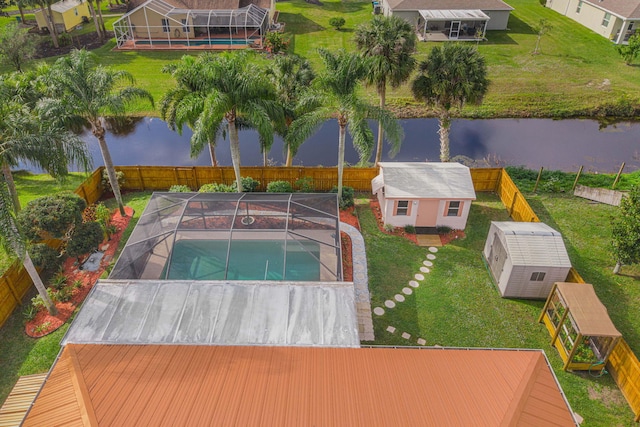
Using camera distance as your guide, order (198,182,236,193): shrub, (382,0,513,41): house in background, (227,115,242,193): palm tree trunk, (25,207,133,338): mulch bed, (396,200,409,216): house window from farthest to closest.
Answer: (382,0,513,41): house in background
(198,182,236,193): shrub
(396,200,409,216): house window
(227,115,242,193): palm tree trunk
(25,207,133,338): mulch bed

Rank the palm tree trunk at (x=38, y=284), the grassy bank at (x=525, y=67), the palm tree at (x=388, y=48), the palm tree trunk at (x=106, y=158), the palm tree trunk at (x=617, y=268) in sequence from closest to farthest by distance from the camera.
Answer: the palm tree trunk at (x=38, y=284)
the palm tree trunk at (x=617, y=268)
the palm tree trunk at (x=106, y=158)
the palm tree at (x=388, y=48)
the grassy bank at (x=525, y=67)

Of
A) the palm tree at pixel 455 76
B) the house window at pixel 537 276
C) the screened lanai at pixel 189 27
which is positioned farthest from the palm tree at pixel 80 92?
the screened lanai at pixel 189 27

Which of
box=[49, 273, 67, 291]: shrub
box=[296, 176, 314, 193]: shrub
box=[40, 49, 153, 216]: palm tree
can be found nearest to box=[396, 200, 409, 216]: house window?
box=[296, 176, 314, 193]: shrub

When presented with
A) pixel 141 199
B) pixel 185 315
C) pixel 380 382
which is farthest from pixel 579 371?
pixel 141 199

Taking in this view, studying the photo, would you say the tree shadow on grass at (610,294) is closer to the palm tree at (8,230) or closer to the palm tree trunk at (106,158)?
the palm tree at (8,230)

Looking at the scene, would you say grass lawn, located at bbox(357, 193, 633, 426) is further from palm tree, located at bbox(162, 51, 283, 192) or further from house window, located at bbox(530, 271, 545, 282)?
palm tree, located at bbox(162, 51, 283, 192)

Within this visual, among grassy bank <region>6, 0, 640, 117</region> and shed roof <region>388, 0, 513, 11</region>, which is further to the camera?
shed roof <region>388, 0, 513, 11</region>

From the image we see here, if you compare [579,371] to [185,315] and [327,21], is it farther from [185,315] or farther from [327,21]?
[327,21]
